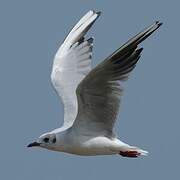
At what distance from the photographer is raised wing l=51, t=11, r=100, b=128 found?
14.1m

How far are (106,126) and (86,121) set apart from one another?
235 mm

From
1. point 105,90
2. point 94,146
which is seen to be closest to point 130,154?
point 94,146

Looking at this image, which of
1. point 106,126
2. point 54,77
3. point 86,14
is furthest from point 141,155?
point 86,14

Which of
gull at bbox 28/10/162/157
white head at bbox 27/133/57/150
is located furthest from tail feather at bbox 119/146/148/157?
white head at bbox 27/133/57/150

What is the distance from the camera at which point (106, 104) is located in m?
12.3

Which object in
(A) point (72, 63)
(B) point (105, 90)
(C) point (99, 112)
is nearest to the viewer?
(B) point (105, 90)

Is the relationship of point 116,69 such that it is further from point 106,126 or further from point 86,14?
point 86,14

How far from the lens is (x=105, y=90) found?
12.2m

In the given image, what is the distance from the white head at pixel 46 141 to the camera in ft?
42.2

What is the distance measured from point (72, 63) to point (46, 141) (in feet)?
7.14

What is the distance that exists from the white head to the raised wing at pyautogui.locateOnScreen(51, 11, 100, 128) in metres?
0.54

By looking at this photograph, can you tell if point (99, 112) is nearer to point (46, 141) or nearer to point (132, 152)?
point (132, 152)

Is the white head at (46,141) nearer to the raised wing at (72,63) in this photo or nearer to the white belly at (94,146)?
the white belly at (94,146)

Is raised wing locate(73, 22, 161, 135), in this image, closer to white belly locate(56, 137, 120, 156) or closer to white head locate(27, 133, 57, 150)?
white belly locate(56, 137, 120, 156)
